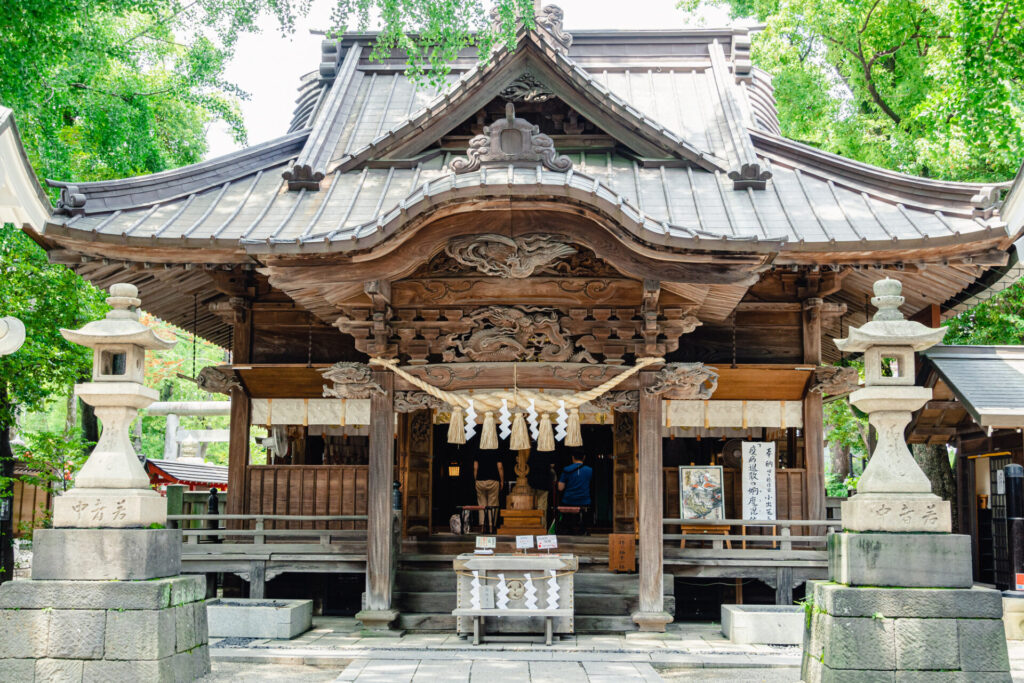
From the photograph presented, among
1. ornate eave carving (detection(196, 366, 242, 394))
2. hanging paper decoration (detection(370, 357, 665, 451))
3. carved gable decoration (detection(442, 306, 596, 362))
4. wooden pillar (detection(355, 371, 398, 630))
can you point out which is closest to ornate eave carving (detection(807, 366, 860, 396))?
hanging paper decoration (detection(370, 357, 665, 451))

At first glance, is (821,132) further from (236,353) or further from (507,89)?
(236,353)

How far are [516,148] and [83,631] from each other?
229 inches

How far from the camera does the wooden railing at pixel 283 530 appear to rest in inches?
433

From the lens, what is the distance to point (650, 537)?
1020 centimetres

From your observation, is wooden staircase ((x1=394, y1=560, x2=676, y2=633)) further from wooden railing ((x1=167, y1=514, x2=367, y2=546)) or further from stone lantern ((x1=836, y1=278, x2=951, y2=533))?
stone lantern ((x1=836, y1=278, x2=951, y2=533))

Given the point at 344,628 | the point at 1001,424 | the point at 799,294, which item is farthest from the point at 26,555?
the point at 1001,424

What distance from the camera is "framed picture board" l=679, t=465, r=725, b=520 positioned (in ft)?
37.5

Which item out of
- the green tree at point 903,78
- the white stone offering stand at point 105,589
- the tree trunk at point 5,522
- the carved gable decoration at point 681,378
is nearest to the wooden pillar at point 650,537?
the carved gable decoration at point 681,378

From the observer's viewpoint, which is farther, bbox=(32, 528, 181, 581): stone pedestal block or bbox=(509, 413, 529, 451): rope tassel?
bbox=(509, 413, 529, 451): rope tassel

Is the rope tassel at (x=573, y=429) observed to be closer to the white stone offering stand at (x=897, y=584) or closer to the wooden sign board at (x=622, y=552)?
the wooden sign board at (x=622, y=552)

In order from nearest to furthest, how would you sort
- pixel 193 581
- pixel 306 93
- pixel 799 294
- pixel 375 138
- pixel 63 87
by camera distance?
1. pixel 193 581
2. pixel 799 294
3. pixel 375 138
4. pixel 63 87
5. pixel 306 93

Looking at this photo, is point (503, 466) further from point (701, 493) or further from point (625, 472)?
point (701, 493)

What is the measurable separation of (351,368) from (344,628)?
3098mm

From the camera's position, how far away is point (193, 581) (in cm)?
795
